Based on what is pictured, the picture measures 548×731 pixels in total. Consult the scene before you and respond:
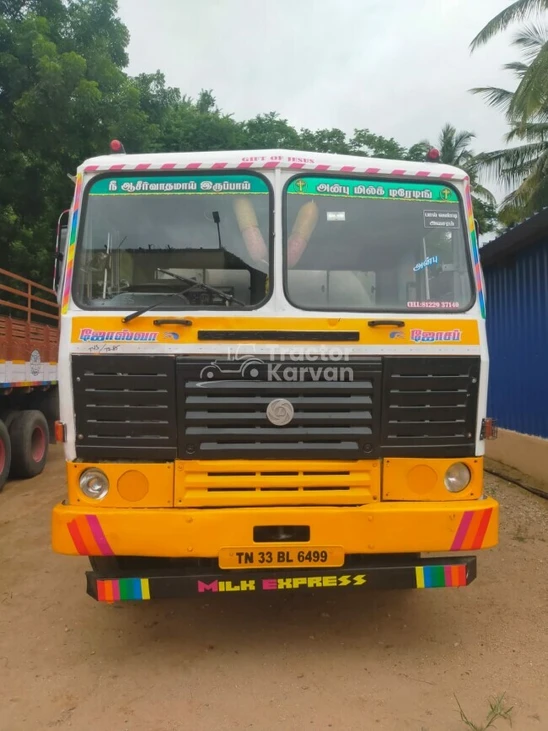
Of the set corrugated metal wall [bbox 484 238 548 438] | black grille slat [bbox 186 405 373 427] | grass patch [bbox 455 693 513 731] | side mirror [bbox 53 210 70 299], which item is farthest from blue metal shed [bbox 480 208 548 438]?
side mirror [bbox 53 210 70 299]

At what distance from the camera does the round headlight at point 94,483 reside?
3104mm

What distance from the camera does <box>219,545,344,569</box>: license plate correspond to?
301cm

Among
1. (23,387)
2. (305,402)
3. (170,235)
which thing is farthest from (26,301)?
(305,402)

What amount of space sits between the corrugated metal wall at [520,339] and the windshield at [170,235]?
487 centimetres

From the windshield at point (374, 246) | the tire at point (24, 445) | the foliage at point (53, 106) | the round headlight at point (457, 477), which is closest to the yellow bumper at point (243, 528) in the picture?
the round headlight at point (457, 477)

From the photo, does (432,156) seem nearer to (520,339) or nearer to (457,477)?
(457,477)

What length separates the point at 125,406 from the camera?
10.2ft

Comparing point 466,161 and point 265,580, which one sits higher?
point 466,161

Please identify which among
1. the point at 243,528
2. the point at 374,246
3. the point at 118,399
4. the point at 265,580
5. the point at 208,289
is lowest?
the point at 265,580

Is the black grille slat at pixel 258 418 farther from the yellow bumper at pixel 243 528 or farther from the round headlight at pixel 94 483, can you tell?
the round headlight at pixel 94 483

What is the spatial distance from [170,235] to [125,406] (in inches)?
39.3

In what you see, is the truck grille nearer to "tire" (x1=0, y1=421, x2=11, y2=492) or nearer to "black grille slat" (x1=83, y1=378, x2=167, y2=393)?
"black grille slat" (x1=83, y1=378, x2=167, y2=393)

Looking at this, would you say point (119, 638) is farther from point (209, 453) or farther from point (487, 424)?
point (487, 424)

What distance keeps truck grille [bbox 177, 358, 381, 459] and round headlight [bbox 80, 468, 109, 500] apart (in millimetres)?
423
